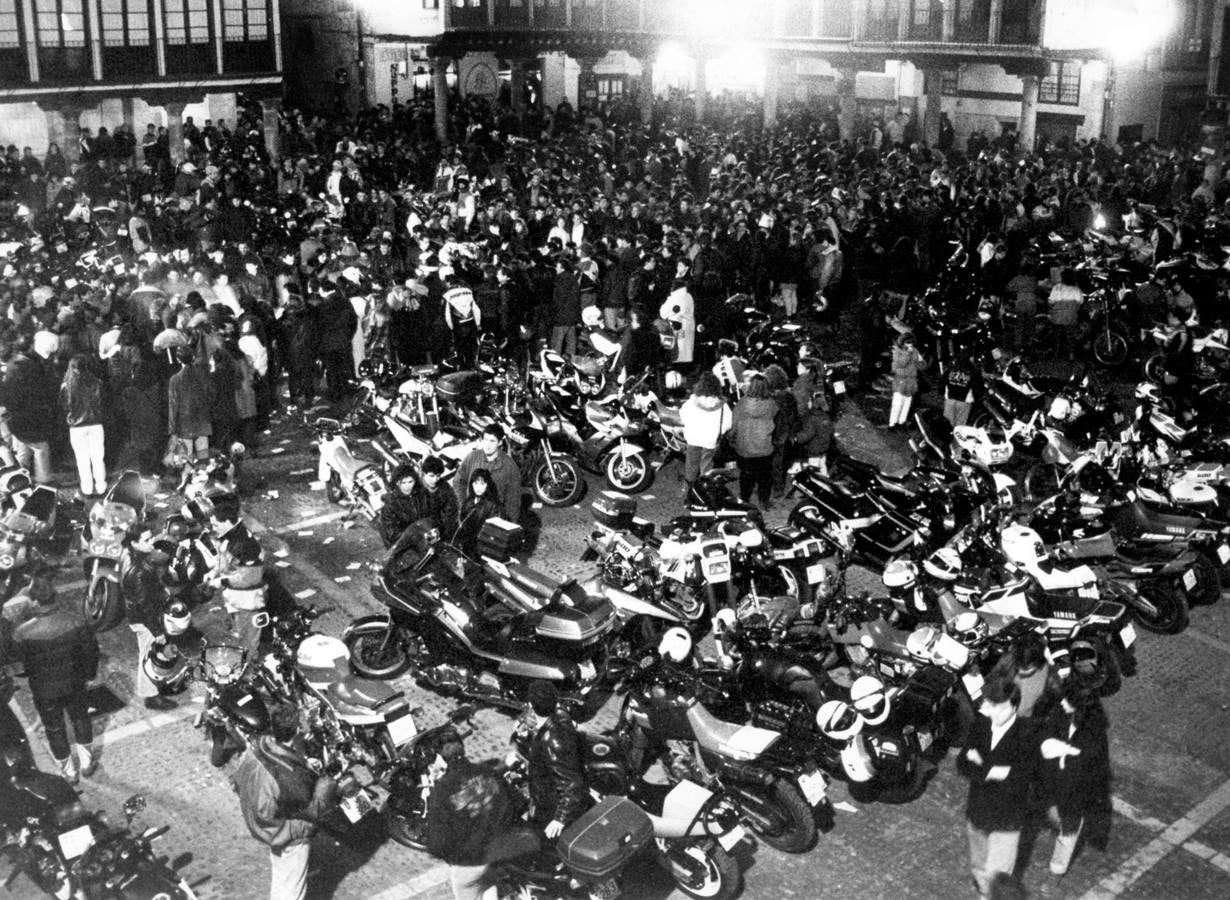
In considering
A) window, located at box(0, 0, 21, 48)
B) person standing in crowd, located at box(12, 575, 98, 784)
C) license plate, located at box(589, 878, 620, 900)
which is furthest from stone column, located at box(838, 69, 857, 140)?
license plate, located at box(589, 878, 620, 900)

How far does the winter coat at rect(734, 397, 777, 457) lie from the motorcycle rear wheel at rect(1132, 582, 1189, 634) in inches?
152

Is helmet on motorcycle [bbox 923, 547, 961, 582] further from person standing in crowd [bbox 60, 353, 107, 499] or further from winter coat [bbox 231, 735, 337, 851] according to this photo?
person standing in crowd [bbox 60, 353, 107, 499]

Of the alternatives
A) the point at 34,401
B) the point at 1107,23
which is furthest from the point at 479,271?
the point at 1107,23

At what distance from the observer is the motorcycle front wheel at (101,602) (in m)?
11.1

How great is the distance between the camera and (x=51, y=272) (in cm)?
1858

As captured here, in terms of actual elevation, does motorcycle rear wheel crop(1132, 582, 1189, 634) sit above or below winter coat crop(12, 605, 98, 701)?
below

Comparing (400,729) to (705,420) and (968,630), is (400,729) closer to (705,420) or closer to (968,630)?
(968,630)

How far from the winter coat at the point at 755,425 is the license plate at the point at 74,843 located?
7.73 meters

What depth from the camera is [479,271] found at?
62.6 ft

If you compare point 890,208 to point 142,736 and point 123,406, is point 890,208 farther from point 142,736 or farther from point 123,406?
point 142,736

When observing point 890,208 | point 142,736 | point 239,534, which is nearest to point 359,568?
point 239,534

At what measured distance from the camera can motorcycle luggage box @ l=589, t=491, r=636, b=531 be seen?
11305mm

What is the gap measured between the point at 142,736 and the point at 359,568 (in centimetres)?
317

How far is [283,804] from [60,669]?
2.58m
